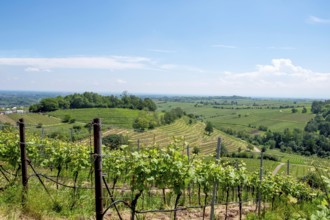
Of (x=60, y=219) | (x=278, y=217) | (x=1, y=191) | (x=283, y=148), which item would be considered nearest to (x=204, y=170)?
(x=278, y=217)

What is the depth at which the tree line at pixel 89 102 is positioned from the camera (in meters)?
88.6

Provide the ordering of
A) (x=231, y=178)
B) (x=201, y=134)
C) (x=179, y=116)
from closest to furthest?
(x=231, y=178), (x=201, y=134), (x=179, y=116)

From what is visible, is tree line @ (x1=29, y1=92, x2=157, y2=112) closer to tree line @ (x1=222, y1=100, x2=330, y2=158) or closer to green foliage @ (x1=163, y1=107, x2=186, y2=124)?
green foliage @ (x1=163, y1=107, x2=186, y2=124)

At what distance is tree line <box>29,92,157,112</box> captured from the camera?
88625 mm

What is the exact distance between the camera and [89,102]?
322 feet

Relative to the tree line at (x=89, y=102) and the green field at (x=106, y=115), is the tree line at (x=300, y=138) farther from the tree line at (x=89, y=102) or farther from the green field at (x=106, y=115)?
the green field at (x=106, y=115)

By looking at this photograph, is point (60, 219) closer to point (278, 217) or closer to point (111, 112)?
point (278, 217)

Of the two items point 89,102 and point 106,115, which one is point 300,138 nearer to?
point 106,115

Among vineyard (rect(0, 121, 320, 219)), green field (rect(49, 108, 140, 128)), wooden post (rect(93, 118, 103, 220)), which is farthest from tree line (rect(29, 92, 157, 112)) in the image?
wooden post (rect(93, 118, 103, 220))

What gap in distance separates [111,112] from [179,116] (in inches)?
964

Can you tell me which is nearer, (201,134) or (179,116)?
(201,134)

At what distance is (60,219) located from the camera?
5168 millimetres

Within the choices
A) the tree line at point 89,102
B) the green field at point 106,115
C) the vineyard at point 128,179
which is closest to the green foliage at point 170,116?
the green field at point 106,115

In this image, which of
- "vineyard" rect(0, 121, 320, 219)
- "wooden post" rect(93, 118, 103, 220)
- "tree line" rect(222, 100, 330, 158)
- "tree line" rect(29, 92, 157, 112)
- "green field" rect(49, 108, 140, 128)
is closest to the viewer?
"wooden post" rect(93, 118, 103, 220)
